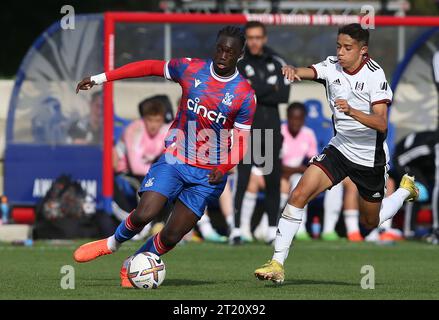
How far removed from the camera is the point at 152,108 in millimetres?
16078

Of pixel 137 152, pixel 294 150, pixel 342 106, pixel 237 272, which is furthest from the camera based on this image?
pixel 294 150

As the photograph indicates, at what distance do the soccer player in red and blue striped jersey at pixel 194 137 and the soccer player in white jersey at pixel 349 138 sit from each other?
0.57 meters

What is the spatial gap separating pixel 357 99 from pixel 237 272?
217 cm

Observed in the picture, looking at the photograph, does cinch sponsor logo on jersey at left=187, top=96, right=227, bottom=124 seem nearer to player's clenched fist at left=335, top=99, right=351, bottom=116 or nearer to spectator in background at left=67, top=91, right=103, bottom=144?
player's clenched fist at left=335, top=99, right=351, bottom=116

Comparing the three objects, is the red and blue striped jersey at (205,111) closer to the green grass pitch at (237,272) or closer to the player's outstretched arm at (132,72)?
the player's outstretched arm at (132,72)

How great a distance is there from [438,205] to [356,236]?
110cm

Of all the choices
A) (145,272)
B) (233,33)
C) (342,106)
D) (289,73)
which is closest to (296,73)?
(289,73)

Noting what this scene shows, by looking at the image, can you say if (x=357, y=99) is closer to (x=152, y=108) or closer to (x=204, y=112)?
(x=204, y=112)

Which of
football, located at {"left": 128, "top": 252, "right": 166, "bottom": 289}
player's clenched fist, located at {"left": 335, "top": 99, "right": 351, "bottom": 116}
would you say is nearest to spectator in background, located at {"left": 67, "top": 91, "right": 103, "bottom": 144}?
football, located at {"left": 128, "top": 252, "right": 166, "bottom": 289}

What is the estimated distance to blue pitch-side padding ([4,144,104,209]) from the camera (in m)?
16.0

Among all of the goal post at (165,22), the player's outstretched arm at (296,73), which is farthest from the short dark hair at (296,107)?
the player's outstretched arm at (296,73)

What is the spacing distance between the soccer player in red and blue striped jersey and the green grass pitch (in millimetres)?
462
